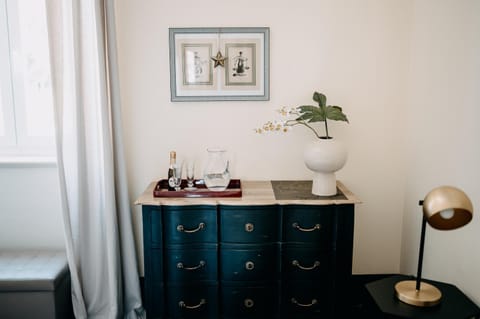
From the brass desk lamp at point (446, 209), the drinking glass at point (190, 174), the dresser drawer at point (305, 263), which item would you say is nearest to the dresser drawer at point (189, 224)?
the drinking glass at point (190, 174)

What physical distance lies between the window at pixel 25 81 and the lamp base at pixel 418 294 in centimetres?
227

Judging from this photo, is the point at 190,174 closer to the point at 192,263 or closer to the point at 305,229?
the point at 192,263

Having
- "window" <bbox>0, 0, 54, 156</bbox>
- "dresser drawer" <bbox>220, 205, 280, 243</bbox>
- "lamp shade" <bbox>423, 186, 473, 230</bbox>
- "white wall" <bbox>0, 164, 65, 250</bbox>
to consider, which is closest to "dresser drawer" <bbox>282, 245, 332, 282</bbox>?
"dresser drawer" <bbox>220, 205, 280, 243</bbox>

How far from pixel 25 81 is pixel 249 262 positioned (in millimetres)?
1860

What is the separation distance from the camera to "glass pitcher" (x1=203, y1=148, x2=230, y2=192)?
2500mm

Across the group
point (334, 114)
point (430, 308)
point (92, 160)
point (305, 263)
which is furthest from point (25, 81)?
point (430, 308)

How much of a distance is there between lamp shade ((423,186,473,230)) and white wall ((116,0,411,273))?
1149 mm

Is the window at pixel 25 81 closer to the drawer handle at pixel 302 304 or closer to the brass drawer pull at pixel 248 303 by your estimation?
the brass drawer pull at pixel 248 303

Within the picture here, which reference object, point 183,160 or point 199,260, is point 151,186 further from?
point 199,260

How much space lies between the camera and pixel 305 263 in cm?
235

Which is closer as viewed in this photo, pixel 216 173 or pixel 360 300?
pixel 216 173

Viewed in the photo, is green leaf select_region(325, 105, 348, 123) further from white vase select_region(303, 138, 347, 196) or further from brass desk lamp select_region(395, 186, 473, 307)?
brass desk lamp select_region(395, 186, 473, 307)

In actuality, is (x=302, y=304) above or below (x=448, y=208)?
below

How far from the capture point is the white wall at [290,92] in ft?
8.53
